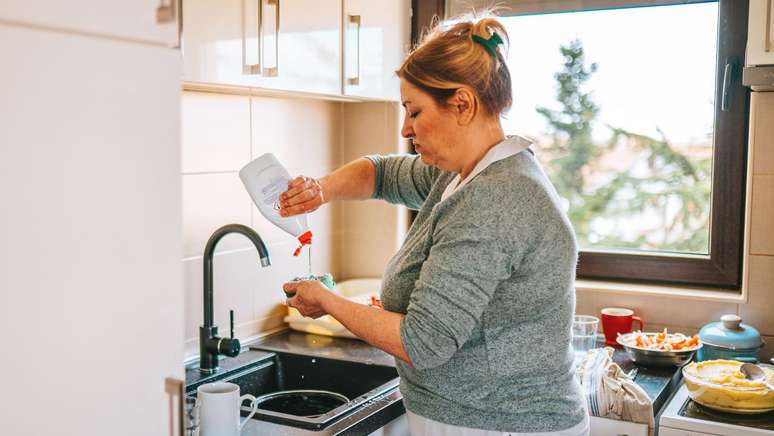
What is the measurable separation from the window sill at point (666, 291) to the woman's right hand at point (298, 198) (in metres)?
1.00

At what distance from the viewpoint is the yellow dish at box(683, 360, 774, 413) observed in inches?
72.6

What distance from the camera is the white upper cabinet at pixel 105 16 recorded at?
0.82 meters

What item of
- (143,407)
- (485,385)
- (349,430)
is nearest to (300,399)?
(349,430)

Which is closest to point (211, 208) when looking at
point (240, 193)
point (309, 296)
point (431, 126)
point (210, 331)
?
point (240, 193)

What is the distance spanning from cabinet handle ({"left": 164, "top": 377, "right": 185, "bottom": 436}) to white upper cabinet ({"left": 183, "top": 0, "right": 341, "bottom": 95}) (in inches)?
30.4

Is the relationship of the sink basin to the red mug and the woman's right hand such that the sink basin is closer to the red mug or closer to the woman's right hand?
the woman's right hand

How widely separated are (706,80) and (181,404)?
6.17 feet

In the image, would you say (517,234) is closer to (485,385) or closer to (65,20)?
(485,385)

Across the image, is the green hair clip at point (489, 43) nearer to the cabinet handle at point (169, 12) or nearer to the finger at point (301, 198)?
the finger at point (301, 198)

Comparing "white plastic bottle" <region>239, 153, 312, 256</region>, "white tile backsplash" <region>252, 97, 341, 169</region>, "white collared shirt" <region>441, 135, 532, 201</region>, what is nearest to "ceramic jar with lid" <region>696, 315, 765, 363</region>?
"white collared shirt" <region>441, 135, 532, 201</region>

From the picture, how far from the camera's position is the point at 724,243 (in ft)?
7.81

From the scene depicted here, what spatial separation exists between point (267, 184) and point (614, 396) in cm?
88

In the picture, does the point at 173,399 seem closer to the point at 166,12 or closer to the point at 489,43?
the point at 166,12

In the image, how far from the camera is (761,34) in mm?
1935
